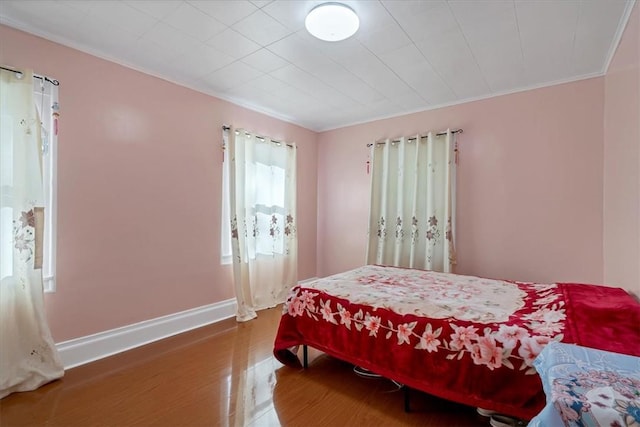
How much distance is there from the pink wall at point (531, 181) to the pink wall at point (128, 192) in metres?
2.65

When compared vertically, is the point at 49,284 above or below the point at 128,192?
below

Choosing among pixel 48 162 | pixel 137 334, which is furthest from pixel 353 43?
pixel 137 334

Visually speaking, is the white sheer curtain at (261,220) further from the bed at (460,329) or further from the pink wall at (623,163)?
the pink wall at (623,163)

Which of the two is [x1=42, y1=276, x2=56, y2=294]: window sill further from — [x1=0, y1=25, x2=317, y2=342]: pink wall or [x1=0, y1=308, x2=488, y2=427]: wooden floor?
[x1=0, y1=308, x2=488, y2=427]: wooden floor

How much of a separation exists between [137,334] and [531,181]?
416cm

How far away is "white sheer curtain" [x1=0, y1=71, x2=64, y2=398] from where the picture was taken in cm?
198

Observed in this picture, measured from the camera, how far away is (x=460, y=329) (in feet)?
5.41

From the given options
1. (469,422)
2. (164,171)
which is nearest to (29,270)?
(164,171)

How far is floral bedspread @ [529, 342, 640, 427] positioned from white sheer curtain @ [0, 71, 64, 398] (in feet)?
9.49

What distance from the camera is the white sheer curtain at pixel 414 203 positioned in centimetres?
345

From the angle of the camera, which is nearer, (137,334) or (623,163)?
(623,163)

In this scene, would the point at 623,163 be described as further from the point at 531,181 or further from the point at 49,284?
the point at 49,284

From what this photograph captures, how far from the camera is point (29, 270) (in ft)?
6.73

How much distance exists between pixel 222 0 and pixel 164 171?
5.59 ft
